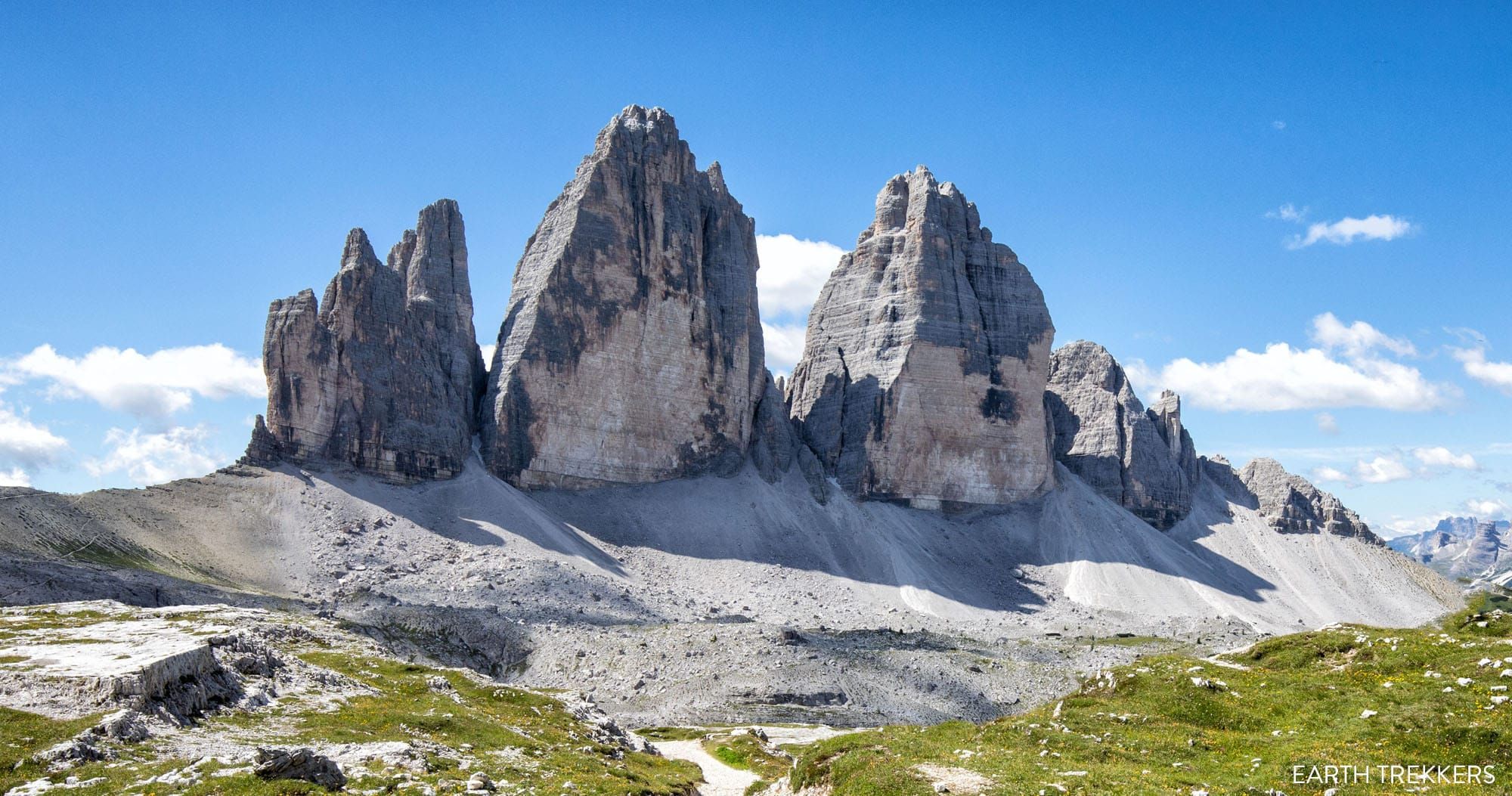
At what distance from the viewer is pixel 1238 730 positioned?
2606 centimetres

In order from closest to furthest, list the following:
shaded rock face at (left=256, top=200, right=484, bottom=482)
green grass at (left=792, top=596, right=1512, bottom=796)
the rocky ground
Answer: green grass at (left=792, top=596, right=1512, bottom=796), the rocky ground, shaded rock face at (left=256, top=200, right=484, bottom=482)

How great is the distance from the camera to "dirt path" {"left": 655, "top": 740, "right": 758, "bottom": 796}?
1528 inches

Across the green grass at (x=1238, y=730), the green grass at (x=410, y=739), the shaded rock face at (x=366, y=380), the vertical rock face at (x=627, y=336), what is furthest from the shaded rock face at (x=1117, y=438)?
the green grass at (x=1238, y=730)

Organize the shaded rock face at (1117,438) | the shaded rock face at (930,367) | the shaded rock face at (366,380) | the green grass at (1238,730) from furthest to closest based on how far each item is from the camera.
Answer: the shaded rock face at (1117,438) < the shaded rock face at (930,367) < the shaded rock face at (366,380) < the green grass at (1238,730)

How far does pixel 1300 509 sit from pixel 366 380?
13629 cm

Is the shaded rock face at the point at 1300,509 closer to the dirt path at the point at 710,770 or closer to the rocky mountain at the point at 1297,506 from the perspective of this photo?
the rocky mountain at the point at 1297,506

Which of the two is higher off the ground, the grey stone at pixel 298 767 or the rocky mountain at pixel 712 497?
the rocky mountain at pixel 712 497

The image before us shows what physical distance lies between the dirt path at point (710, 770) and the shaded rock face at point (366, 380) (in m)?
76.0

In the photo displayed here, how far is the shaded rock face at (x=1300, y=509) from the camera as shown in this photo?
174m

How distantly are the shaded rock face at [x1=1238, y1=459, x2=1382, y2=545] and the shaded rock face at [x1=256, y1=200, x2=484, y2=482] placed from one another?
4743 inches

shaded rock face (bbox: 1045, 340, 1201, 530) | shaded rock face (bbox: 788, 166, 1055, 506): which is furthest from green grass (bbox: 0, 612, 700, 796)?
shaded rock face (bbox: 1045, 340, 1201, 530)

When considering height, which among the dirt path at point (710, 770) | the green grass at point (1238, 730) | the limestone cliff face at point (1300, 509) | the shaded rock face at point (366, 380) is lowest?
the dirt path at point (710, 770)

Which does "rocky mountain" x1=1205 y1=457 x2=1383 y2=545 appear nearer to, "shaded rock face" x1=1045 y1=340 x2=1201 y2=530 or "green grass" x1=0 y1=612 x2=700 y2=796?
"shaded rock face" x1=1045 y1=340 x2=1201 y2=530

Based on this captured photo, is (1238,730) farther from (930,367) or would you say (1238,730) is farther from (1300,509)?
(1300,509)
